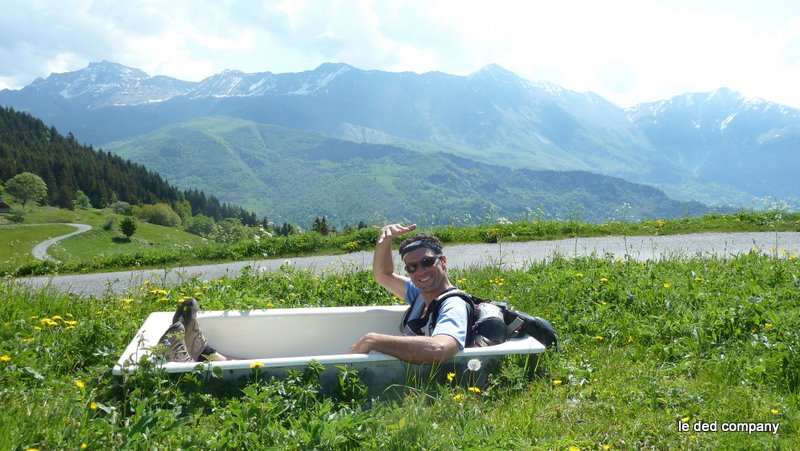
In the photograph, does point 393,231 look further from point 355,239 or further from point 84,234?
point 84,234

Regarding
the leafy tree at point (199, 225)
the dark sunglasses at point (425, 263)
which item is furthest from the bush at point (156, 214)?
the dark sunglasses at point (425, 263)

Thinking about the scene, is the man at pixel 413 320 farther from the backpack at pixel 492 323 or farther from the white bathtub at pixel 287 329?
the white bathtub at pixel 287 329

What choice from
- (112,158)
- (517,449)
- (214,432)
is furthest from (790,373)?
(112,158)

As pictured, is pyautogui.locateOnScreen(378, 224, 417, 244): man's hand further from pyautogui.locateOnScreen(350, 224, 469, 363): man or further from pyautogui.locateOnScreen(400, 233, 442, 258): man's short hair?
pyautogui.locateOnScreen(400, 233, 442, 258): man's short hair

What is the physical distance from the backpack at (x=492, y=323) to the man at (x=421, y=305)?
79 millimetres

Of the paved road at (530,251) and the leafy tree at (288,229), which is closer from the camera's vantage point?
the paved road at (530,251)

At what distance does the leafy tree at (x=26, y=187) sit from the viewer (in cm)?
10025

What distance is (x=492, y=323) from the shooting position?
15.1 feet

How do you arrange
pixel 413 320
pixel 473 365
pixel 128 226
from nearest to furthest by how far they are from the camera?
pixel 473 365
pixel 413 320
pixel 128 226

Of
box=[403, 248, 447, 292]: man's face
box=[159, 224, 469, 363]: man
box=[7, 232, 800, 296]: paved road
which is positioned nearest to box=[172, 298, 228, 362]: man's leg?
box=[159, 224, 469, 363]: man

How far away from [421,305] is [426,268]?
1.50 feet

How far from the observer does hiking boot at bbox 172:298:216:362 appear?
15.2ft

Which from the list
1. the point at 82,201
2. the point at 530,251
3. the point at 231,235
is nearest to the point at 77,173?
the point at 82,201

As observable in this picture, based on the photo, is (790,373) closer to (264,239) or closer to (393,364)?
(393,364)
